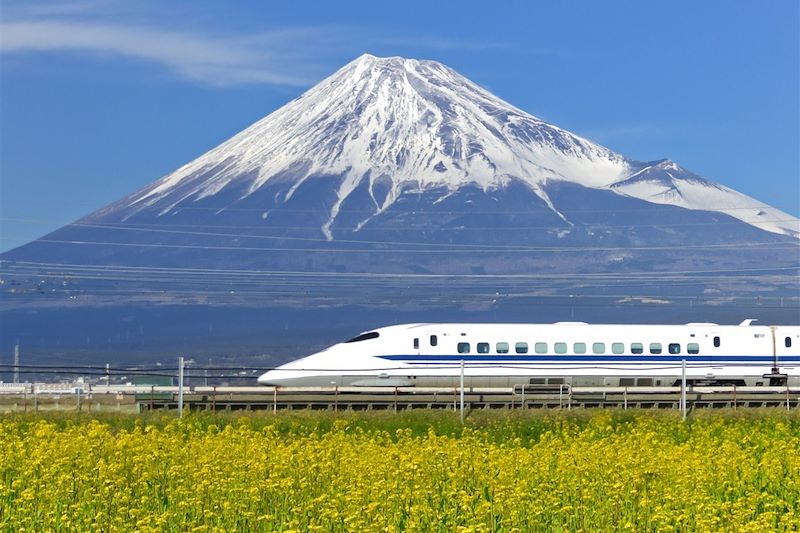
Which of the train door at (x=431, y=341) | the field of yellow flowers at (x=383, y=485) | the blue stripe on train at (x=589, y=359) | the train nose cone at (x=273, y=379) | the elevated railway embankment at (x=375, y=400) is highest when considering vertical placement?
the train door at (x=431, y=341)

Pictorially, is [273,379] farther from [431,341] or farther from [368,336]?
[431,341]

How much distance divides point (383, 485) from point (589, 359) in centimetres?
4495

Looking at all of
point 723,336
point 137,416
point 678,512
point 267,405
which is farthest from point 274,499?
point 723,336

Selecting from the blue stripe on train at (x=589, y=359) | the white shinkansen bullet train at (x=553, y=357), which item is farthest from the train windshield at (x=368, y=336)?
the blue stripe on train at (x=589, y=359)

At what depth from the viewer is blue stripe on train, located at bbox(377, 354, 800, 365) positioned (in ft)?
214

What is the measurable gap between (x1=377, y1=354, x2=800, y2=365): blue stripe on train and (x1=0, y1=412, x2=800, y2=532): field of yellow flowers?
1249 inches

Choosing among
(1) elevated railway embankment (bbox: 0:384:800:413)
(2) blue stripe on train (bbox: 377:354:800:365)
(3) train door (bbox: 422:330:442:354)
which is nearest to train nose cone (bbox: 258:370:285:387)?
(2) blue stripe on train (bbox: 377:354:800:365)

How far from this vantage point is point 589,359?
6656cm

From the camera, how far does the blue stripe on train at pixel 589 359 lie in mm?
65125

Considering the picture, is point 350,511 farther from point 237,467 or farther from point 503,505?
point 237,467

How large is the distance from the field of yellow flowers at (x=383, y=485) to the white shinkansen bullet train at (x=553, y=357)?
103 ft

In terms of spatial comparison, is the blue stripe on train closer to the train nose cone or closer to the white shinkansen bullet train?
the white shinkansen bullet train

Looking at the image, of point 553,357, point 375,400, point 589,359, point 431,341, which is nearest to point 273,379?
point 431,341

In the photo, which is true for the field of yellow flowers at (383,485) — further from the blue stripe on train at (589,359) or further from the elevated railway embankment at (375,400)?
the blue stripe on train at (589,359)
